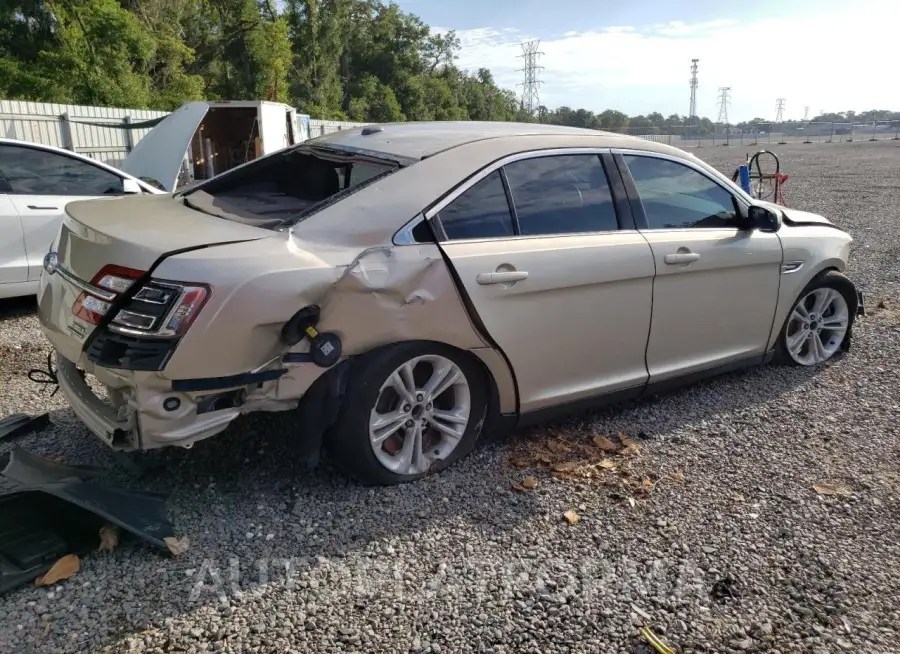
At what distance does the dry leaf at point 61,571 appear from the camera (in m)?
2.71

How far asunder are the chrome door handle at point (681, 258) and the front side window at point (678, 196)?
189 millimetres

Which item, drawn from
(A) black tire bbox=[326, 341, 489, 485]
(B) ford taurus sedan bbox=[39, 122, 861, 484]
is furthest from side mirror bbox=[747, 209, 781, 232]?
(A) black tire bbox=[326, 341, 489, 485]

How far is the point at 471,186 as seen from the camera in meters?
3.53

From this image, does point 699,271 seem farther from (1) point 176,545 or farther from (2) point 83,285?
(2) point 83,285

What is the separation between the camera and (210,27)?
37.7 meters

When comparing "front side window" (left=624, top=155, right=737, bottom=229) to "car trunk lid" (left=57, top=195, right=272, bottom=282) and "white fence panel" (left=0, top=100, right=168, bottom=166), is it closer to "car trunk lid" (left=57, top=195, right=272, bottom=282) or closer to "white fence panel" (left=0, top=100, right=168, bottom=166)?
"car trunk lid" (left=57, top=195, right=272, bottom=282)

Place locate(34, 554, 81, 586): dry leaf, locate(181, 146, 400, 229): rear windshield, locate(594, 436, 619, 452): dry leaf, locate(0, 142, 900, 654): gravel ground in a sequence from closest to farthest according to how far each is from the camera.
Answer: locate(0, 142, 900, 654): gravel ground, locate(34, 554, 81, 586): dry leaf, locate(181, 146, 400, 229): rear windshield, locate(594, 436, 619, 452): dry leaf

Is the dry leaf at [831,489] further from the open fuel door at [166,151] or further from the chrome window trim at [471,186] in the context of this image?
the open fuel door at [166,151]

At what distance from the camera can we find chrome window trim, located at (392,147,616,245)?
3287 millimetres

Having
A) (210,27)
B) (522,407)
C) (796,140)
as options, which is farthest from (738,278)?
(796,140)

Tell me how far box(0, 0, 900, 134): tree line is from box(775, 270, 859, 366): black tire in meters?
24.2

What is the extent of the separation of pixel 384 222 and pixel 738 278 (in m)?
2.38

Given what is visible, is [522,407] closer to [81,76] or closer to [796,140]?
[81,76]

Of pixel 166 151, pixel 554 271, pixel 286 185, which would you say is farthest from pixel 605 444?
pixel 166 151
